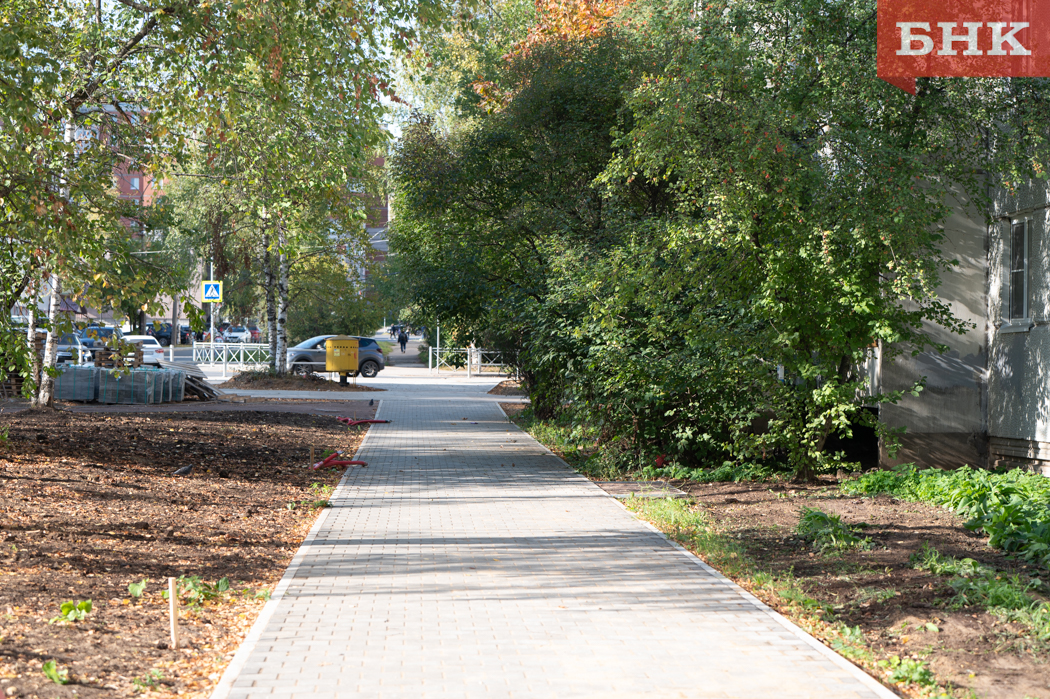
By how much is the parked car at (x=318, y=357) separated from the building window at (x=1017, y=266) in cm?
2562

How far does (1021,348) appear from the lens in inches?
496

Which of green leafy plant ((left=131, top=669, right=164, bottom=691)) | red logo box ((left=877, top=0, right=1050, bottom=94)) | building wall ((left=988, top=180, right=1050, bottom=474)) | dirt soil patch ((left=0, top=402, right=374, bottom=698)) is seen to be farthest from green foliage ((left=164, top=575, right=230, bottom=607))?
building wall ((left=988, top=180, right=1050, bottom=474))

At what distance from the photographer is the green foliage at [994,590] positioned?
6.00 m

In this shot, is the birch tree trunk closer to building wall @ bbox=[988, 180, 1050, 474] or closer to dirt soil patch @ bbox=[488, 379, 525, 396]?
dirt soil patch @ bbox=[488, 379, 525, 396]

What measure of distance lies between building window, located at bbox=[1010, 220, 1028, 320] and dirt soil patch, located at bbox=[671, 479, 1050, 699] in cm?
388

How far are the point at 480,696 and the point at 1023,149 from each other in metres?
9.90

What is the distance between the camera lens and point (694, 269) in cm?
1194

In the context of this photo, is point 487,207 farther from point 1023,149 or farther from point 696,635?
point 696,635

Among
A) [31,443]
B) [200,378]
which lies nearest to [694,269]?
[31,443]

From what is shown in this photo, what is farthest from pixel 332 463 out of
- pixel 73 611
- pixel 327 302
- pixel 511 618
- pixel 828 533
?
pixel 327 302

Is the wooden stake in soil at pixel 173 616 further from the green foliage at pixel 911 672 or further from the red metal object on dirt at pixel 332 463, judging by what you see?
the red metal object on dirt at pixel 332 463

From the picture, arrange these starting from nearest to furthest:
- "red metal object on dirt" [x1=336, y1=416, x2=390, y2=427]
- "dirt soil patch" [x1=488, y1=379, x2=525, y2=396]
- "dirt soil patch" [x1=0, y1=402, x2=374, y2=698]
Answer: "dirt soil patch" [x1=0, y1=402, x2=374, y2=698] → "red metal object on dirt" [x1=336, y1=416, x2=390, y2=427] → "dirt soil patch" [x1=488, y1=379, x2=525, y2=396]

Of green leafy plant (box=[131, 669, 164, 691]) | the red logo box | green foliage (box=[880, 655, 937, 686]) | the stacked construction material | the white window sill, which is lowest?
green leafy plant (box=[131, 669, 164, 691])

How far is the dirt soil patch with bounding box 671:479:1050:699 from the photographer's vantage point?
533 centimetres
